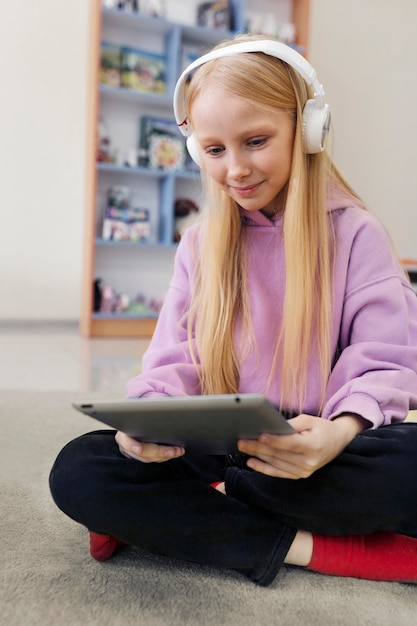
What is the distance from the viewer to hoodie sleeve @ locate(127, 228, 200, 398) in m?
0.81

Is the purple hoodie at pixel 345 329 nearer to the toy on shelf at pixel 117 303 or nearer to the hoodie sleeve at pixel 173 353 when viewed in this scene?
the hoodie sleeve at pixel 173 353

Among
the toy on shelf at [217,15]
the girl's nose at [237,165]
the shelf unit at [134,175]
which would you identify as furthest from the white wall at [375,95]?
the girl's nose at [237,165]

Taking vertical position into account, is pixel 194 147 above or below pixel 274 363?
above

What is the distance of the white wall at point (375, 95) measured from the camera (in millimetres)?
3584

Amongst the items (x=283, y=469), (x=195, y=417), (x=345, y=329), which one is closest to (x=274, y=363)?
(x=345, y=329)

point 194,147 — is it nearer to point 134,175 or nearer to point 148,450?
point 148,450

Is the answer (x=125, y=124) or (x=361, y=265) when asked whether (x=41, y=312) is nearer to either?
(x=125, y=124)

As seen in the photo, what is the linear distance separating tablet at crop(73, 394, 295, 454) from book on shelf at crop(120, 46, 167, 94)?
2681 millimetres

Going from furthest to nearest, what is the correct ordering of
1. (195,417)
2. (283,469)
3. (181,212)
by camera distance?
(181,212), (283,469), (195,417)

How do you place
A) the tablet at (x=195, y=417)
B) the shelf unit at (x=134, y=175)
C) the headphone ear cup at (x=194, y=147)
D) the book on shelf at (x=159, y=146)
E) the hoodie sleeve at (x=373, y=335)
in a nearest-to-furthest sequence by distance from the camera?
1. the tablet at (x=195, y=417)
2. the hoodie sleeve at (x=373, y=335)
3. the headphone ear cup at (x=194, y=147)
4. the shelf unit at (x=134, y=175)
5. the book on shelf at (x=159, y=146)

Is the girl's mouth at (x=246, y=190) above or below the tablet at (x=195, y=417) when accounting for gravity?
above

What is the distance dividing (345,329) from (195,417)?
35 cm

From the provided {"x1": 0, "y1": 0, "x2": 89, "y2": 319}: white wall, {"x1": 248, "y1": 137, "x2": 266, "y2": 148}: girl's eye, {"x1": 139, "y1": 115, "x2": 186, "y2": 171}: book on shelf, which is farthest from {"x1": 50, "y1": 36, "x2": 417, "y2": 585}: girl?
{"x1": 0, "y1": 0, "x2": 89, "y2": 319}: white wall

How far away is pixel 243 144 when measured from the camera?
2.58 ft
